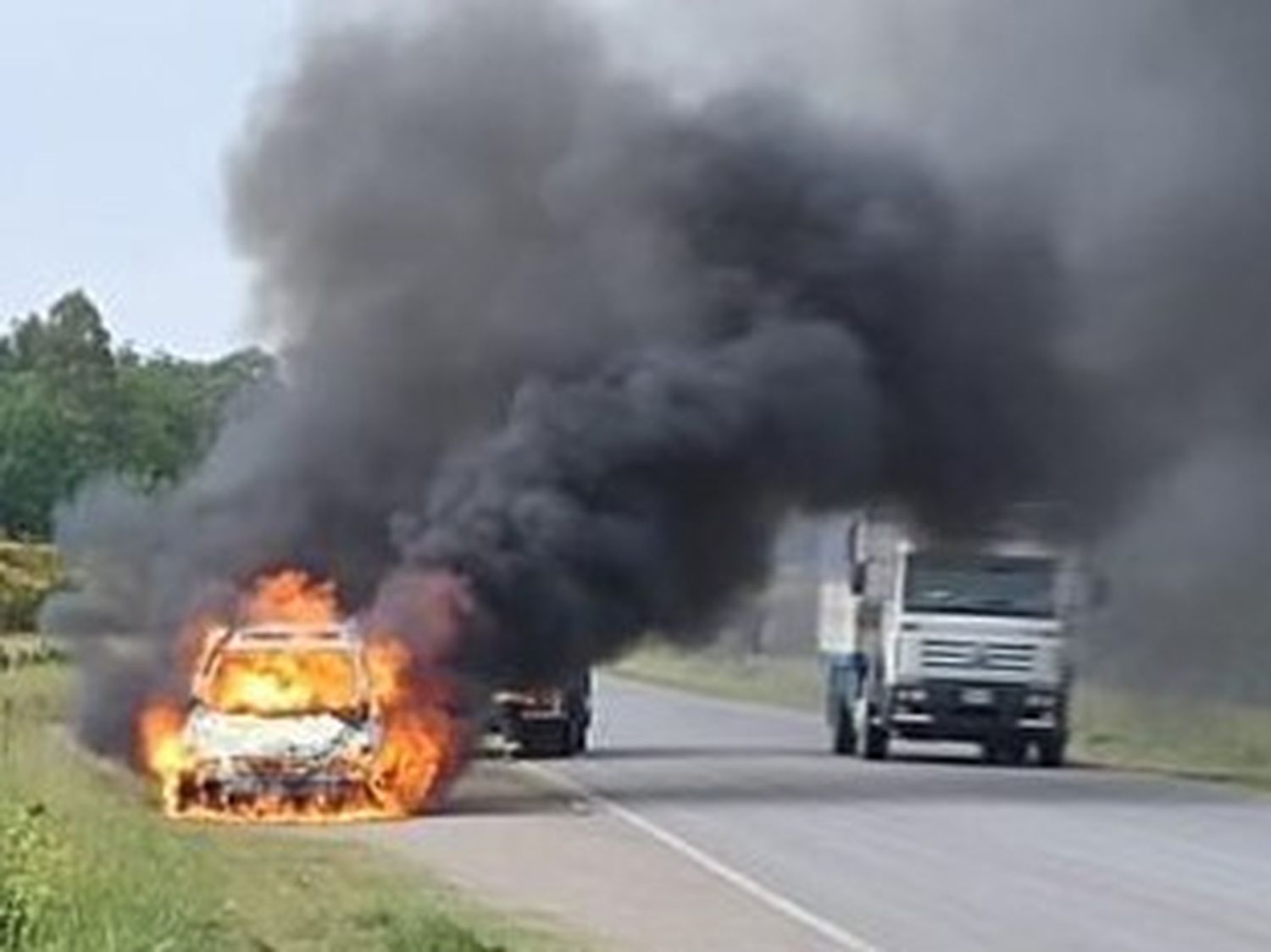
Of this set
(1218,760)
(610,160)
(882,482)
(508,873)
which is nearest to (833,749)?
(1218,760)

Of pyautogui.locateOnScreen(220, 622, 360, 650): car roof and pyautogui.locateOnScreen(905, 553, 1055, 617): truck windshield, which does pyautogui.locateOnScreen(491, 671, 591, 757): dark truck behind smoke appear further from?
pyautogui.locateOnScreen(220, 622, 360, 650): car roof

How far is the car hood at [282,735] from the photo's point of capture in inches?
1150

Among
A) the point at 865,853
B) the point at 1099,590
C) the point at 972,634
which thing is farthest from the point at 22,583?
the point at 865,853

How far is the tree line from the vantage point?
89.9 m

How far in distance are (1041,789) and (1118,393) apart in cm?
660

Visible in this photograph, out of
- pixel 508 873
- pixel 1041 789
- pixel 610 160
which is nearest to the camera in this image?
pixel 508 873

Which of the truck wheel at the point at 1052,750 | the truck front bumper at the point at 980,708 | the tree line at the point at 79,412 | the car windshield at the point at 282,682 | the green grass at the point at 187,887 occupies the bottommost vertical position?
the green grass at the point at 187,887

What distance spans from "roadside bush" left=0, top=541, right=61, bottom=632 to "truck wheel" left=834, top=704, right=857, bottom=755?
17.4 m

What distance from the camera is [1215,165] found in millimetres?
39938

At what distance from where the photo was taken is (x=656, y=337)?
37.9 m

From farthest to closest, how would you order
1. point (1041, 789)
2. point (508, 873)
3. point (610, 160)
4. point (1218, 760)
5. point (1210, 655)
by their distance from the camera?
1. point (1210, 655)
2. point (1218, 760)
3. point (610, 160)
4. point (1041, 789)
5. point (508, 873)

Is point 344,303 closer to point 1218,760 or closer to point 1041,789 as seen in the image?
point 1041,789

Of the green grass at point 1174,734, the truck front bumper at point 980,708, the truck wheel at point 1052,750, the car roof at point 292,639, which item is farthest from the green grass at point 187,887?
the green grass at point 1174,734

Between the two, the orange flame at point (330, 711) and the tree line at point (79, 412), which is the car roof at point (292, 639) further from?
the tree line at point (79, 412)
